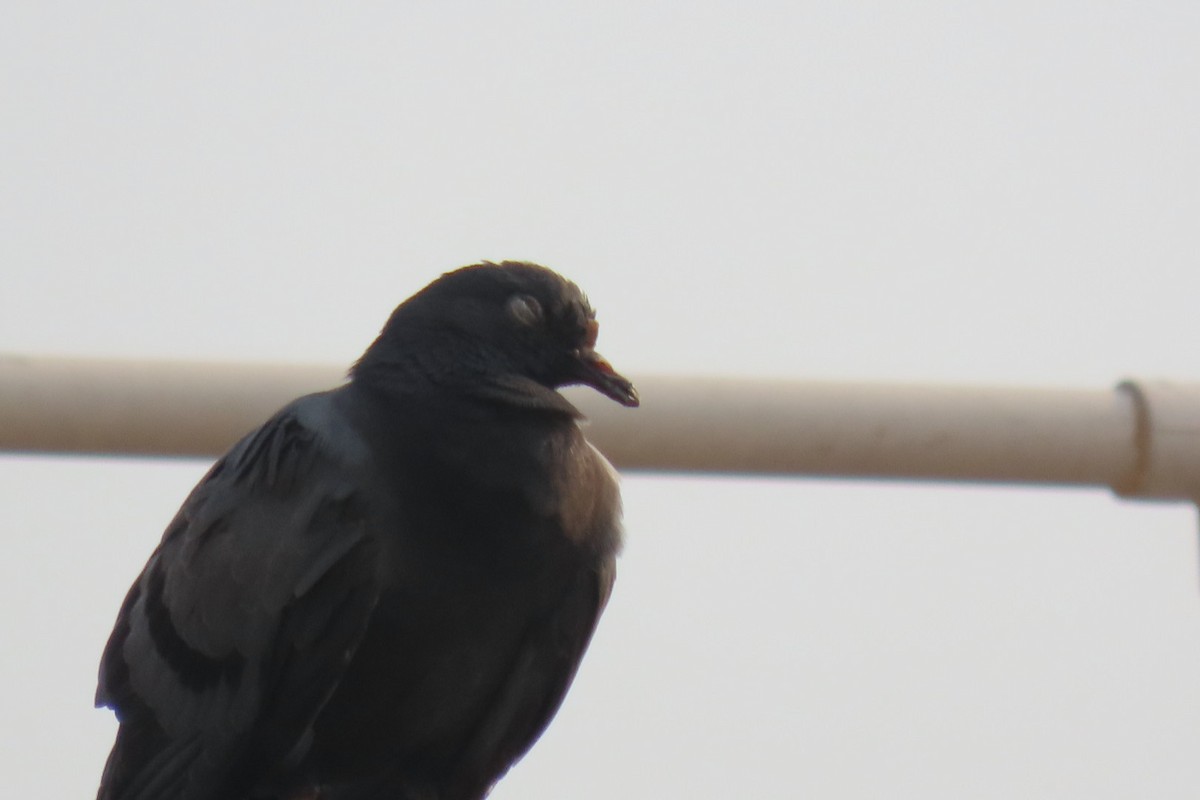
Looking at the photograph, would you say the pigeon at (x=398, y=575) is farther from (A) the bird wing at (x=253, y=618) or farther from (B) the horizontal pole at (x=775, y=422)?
(B) the horizontal pole at (x=775, y=422)

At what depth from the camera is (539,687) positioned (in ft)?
15.1

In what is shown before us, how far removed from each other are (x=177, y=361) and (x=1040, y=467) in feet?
7.91

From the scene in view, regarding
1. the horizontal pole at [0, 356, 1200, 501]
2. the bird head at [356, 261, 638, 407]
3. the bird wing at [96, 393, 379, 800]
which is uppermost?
the bird head at [356, 261, 638, 407]

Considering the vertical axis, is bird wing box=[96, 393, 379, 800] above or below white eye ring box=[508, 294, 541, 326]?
below

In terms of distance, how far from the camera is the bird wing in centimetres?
434

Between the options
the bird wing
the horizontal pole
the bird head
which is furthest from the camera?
the horizontal pole

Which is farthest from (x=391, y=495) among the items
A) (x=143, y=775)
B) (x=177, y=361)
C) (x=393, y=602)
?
(x=177, y=361)

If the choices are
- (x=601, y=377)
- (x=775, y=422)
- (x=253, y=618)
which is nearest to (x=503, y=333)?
(x=601, y=377)

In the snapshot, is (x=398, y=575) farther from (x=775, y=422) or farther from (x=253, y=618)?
(x=775, y=422)

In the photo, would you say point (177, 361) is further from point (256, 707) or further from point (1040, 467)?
A: point (1040, 467)

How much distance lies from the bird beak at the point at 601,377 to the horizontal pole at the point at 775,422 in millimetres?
1021

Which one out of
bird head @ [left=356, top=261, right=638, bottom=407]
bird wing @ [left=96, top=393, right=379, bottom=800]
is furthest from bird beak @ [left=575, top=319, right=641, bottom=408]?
bird wing @ [left=96, top=393, right=379, bottom=800]

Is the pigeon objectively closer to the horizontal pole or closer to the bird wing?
the bird wing

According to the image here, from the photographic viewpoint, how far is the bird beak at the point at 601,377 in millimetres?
4625
